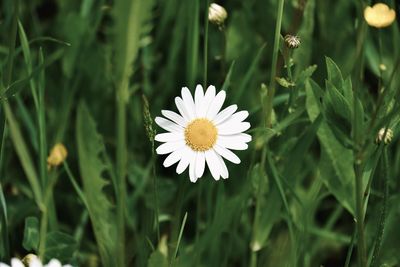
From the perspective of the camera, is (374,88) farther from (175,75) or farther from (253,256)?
(253,256)

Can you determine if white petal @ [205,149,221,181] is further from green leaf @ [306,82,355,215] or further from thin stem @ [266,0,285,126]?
green leaf @ [306,82,355,215]

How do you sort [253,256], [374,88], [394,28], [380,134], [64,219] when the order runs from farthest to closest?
[374,88] < [64,219] < [394,28] < [253,256] < [380,134]

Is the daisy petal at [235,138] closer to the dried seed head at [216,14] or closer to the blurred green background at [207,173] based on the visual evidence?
the blurred green background at [207,173]

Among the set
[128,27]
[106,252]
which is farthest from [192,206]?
[128,27]

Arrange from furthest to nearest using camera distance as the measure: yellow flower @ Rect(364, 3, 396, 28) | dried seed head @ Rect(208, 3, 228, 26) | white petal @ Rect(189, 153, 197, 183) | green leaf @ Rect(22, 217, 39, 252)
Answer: dried seed head @ Rect(208, 3, 228, 26), green leaf @ Rect(22, 217, 39, 252), white petal @ Rect(189, 153, 197, 183), yellow flower @ Rect(364, 3, 396, 28)

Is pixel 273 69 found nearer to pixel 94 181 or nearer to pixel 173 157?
pixel 173 157

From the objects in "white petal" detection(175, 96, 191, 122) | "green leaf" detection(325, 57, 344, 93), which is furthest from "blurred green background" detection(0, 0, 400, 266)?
"white petal" detection(175, 96, 191, 122)
